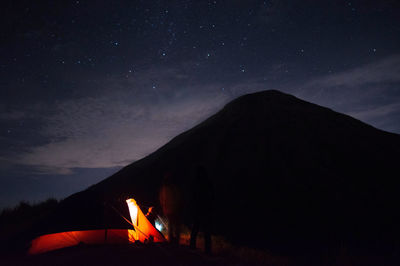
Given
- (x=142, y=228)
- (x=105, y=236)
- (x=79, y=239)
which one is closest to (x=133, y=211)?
(x=142, y=228)

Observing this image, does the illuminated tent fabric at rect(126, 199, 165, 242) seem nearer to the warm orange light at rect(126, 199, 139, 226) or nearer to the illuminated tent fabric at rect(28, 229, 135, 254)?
the warm orange light at rect(126, 199, 139, 226)

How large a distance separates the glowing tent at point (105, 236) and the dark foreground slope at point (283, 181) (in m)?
0.26

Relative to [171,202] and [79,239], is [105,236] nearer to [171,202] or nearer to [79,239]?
[79,239]

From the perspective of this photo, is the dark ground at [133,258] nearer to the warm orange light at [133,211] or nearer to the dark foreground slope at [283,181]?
the dark foreground slope at [283,181]

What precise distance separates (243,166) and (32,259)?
1816 cm

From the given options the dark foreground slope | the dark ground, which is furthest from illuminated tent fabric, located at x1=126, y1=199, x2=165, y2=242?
the dark ground

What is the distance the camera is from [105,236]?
10.2m

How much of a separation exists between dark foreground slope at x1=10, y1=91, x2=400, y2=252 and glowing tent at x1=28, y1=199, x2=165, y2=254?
0.26 meters

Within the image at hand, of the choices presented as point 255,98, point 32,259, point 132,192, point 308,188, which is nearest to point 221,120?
point 255,98

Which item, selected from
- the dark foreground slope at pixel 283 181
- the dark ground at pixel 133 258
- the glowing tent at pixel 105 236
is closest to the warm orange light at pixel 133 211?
the glowing tent at pixel 105 236

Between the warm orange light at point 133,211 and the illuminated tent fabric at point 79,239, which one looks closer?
the illuminated tent fabric at point 79,239

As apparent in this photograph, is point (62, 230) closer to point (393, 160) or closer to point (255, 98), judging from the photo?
point (393, 160)

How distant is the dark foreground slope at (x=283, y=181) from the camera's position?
1517 cm

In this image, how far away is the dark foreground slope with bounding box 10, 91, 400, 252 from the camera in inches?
597
